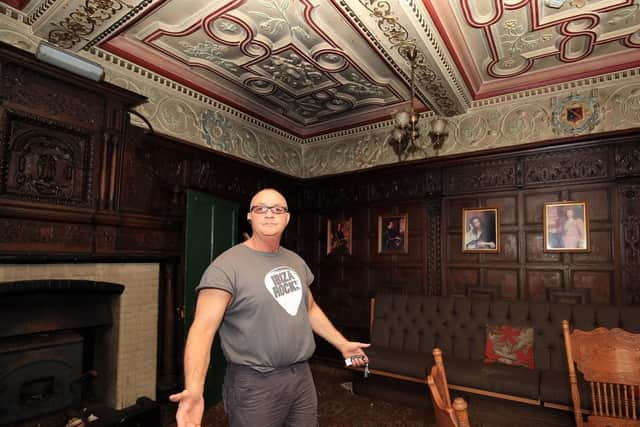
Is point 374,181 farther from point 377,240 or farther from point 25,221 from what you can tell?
point 25,221

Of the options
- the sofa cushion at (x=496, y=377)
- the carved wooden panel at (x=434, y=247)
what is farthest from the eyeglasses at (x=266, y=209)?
the carved wooden panel at (x=434, y=247)

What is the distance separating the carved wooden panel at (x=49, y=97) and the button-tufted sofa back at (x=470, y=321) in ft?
11.7

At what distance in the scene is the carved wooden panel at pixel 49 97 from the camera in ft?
9.18

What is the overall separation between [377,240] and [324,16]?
2922 mm

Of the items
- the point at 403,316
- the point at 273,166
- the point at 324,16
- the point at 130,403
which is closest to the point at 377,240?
the point at 403,316

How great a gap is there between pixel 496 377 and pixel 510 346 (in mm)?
464

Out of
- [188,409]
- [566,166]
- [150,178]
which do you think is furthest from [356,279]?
[188,409]

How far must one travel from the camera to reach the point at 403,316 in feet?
14.2

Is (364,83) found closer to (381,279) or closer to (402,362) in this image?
(381,279)

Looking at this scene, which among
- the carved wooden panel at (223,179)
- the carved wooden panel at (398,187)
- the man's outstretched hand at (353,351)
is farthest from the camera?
the carved wooden panel at (398,187)

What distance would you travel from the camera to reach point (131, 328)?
3.41m

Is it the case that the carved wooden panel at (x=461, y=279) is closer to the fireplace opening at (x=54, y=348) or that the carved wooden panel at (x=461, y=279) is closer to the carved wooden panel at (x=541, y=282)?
the carved wooden panel at (x=541, y=282)

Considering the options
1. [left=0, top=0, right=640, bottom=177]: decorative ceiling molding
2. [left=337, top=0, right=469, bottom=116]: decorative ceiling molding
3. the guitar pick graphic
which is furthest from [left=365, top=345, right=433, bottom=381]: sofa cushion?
[left=337, top=0, right=469, bottom=116]: decorative ceiling molding

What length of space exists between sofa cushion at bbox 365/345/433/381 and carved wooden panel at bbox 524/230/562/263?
62.3 inches
